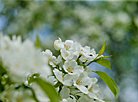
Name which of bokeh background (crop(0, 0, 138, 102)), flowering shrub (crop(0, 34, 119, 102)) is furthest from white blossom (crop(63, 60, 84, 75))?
bokeh background (crop(0, 0, 138, 102))

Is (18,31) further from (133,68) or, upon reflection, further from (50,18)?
(133,68)

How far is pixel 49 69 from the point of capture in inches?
10.0

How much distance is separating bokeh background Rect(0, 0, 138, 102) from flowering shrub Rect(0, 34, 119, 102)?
1974 millimetres

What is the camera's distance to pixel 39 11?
253 cm

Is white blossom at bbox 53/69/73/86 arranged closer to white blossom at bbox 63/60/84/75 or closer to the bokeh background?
white blossom at bbox 63/60/84/75

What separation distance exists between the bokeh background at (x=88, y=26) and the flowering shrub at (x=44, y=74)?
1.97 meters

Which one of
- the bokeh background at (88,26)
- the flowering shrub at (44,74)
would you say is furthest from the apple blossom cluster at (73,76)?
the bokeh background at (88,26)

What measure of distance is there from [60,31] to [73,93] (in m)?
2.25

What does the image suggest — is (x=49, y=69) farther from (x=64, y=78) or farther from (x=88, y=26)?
(x=88, y=26)

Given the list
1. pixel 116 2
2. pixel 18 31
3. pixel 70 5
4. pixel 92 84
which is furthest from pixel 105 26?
pixel 92 84

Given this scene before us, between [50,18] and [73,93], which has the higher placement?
[50,18]

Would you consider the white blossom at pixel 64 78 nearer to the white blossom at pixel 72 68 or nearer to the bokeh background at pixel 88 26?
the white blossom at pixel 72 68

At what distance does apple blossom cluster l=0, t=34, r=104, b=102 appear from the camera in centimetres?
24

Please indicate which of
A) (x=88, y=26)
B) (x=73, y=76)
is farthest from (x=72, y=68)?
(x=88, y=26)
